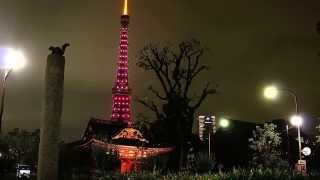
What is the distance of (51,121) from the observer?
16734 mm

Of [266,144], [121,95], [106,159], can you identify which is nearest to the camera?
[106,159]

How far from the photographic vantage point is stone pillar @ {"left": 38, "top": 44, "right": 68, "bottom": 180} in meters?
16.7

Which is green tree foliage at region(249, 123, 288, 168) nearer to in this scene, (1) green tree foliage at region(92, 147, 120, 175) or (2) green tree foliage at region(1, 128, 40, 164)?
(1) green tree foliage at region(92, 147, 120, 175)

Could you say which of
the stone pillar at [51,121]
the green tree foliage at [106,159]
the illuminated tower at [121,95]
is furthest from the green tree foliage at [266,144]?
the stone pillar at [51,121]

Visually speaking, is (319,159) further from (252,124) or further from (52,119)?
(52,119)

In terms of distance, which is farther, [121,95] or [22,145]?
[121,95]

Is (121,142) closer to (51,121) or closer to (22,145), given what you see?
(22,145)

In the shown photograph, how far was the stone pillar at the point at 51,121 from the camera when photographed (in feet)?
54.9

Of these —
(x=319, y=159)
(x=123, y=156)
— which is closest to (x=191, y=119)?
(x=123, y=156)

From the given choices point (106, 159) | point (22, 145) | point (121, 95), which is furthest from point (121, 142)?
point (121, 95)

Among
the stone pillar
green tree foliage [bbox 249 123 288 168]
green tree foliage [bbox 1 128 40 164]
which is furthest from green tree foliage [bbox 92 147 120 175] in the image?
the stone pillar

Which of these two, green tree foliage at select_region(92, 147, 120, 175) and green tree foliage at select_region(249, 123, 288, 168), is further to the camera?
green tree foliage at select_region(249, 123, 288, 168)

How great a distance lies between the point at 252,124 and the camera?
95.4m

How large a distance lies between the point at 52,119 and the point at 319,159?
70.9 m
